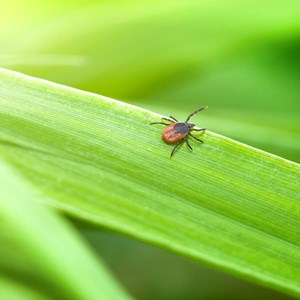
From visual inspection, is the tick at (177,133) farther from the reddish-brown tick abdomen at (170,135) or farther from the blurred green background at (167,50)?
the blurred green background at (167,50)

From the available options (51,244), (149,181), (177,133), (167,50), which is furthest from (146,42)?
(51,244)

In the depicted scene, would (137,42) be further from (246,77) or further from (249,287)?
(249,287)

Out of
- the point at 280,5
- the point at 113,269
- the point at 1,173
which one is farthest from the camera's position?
the point at 113,269

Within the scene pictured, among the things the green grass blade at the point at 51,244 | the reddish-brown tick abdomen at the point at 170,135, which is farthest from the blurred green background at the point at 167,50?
the green grass blade at the point at 51,244

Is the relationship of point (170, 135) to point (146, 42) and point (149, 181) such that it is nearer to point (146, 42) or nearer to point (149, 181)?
point (149, 181)

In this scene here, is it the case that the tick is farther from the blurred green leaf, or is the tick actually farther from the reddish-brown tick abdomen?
the blurred green leaf

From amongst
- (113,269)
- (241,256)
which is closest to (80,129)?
(241,256)
